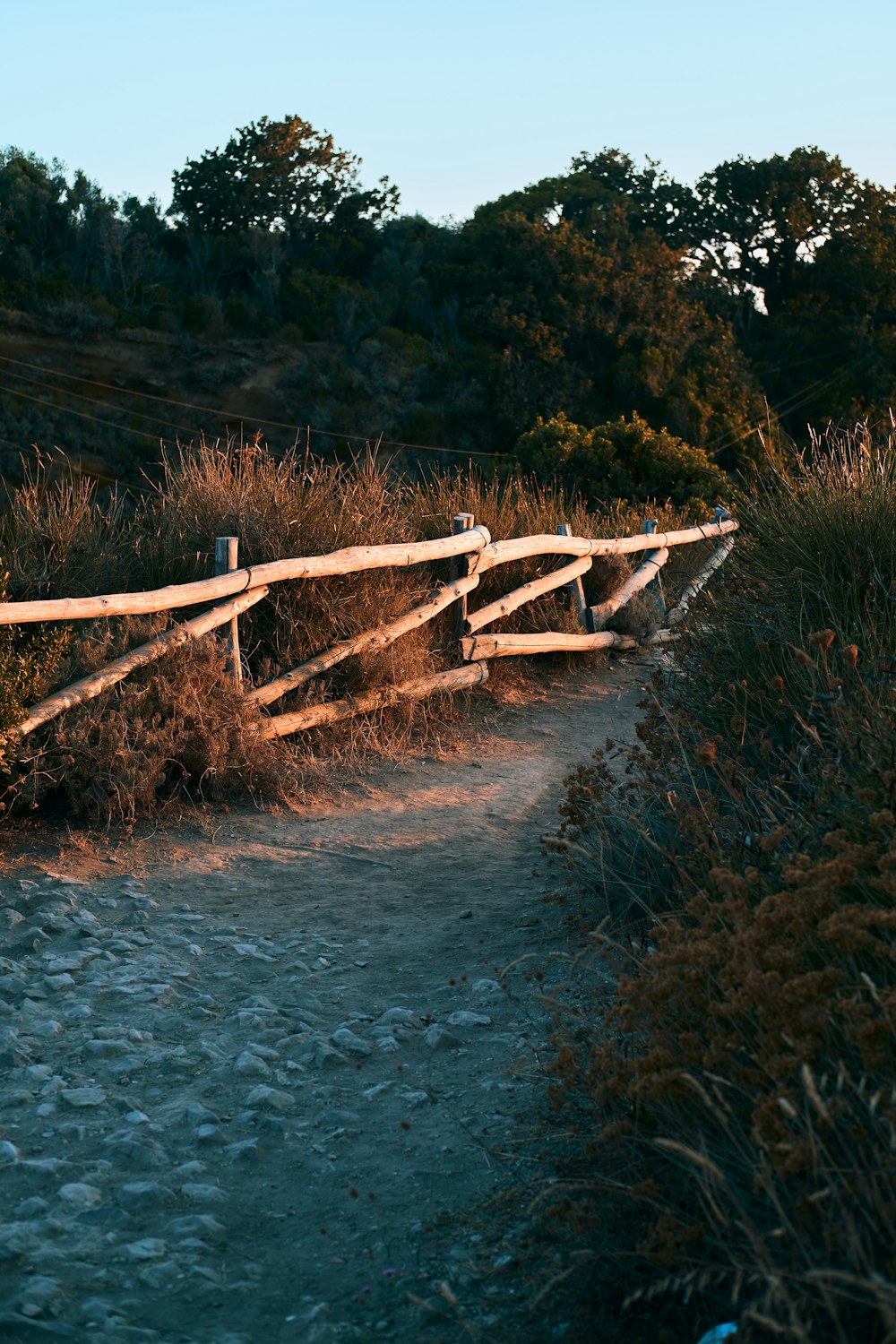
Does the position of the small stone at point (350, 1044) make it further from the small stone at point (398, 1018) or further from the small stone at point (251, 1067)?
the small stone at point (251, 1067)

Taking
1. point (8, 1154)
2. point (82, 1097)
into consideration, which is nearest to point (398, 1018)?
point (82, 1097)

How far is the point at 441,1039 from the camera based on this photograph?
380 centimetres

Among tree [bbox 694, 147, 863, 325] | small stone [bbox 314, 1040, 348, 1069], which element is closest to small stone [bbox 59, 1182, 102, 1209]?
small stone [bbox 314, 1040, 348, 1069]

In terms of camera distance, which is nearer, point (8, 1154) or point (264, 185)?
point (8, 1154)

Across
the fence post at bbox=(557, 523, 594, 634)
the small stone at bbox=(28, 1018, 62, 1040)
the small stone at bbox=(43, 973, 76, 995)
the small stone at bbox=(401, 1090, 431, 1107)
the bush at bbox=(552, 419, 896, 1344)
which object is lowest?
the small stone at bbox=(401, 1090, 431, 1107)

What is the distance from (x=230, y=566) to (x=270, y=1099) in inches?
159

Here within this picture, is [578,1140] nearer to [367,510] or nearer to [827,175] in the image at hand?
[367,510]

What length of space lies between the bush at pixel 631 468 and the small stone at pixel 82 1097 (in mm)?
12492

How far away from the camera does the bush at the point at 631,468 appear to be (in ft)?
50.1

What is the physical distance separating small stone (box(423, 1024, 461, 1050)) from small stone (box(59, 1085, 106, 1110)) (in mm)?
1021

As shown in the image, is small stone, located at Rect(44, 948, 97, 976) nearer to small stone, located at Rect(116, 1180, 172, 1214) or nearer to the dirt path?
the dirt path

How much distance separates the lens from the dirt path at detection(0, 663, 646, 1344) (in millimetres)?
2613

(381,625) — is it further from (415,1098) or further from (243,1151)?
(243,1151)

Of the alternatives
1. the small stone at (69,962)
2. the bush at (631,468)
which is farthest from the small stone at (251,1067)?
the bush at (631,468)
